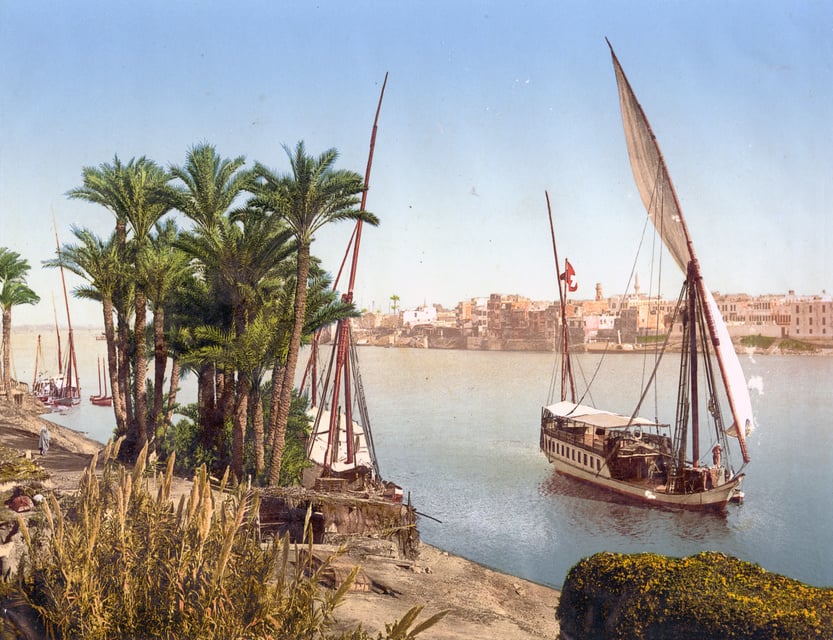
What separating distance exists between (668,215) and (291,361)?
21.3m

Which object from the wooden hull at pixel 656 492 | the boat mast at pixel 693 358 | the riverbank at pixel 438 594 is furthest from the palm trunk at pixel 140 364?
the boat mast at pixel 693 358

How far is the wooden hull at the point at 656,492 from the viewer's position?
29.0 metres

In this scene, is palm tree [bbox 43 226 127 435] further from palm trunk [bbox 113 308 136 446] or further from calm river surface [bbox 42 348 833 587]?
calm river surface [bbox 42 348 833 587]

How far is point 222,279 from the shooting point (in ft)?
74.0

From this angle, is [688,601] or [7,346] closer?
[688,601]

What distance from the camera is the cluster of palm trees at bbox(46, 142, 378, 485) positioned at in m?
20.6

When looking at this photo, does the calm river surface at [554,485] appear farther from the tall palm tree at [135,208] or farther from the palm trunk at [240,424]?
the tall palm tree at [135,208]

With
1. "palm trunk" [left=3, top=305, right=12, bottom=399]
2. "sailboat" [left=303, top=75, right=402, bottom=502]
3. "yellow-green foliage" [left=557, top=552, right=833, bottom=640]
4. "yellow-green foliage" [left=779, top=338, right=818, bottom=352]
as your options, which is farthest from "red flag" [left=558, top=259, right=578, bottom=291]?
"yellow-green foliage" [left=557, top=552, right=833, bottom=640]

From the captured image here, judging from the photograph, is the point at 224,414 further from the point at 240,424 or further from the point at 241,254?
the point at 241,254

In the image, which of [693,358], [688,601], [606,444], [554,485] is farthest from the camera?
[554,485]

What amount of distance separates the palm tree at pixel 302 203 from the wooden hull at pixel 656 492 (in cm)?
1654

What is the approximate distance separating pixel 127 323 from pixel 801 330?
49.6m

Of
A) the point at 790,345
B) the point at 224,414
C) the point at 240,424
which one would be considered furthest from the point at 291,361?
the point at 790,345

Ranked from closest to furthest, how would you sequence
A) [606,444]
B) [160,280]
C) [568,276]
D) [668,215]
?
1. [160,280]
2. [606,444]
3. [668,215]
4. [568,276]
